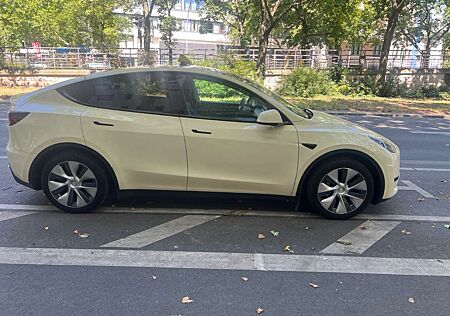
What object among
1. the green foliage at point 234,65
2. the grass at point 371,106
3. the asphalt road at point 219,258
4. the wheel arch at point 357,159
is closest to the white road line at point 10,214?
the asphalt road at point 219,258

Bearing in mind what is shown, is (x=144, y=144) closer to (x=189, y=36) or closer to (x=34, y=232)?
(x=34, y=232)

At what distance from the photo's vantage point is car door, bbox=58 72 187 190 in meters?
4.07

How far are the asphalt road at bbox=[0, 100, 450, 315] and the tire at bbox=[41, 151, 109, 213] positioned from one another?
0.16 meters

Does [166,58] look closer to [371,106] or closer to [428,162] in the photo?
[371,106]

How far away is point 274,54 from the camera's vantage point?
24.8m

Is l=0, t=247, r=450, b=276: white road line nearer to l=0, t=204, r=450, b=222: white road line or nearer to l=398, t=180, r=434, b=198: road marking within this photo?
l=0, t=204, r=450, b=222: white road line

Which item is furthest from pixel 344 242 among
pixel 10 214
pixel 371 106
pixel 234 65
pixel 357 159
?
pixel 234 65

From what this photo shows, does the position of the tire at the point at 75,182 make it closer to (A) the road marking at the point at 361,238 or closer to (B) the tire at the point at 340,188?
(B) the tire at the point at 340,188

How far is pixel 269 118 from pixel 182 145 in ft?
3.07

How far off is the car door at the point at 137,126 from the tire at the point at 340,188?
1.42 meters

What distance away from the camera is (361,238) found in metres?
3.88

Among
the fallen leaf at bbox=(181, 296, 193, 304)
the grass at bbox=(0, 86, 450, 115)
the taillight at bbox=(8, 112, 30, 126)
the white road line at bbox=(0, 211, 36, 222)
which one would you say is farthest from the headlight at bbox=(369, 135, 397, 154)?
the grass at bbox=(0, 86, 450, 115)

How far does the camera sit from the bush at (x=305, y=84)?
65.1ft

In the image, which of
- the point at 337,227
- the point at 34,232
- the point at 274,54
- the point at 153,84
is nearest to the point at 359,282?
the point at 337,227
